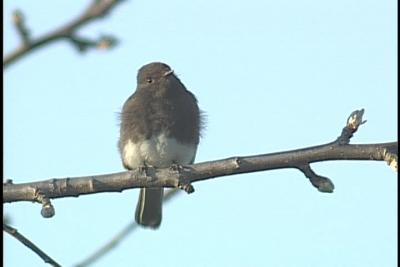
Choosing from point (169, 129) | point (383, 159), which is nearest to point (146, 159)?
point (169, 129)

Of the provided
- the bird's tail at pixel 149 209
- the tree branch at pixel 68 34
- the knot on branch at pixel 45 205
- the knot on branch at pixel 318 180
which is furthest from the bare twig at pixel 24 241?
the bird's tail at pixel 149 209

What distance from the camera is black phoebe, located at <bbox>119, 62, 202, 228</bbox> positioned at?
5.94m

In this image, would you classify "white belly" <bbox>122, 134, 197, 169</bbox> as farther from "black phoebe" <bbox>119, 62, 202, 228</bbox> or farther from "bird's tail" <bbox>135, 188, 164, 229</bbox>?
"bird's tail" <bbox>135, 188, 164, 229</bbox>

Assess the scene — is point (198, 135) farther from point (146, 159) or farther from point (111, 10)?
point (111, 10)

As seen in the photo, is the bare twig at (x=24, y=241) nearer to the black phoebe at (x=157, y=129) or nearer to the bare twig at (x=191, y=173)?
the bare twig at (x=191, y=173)

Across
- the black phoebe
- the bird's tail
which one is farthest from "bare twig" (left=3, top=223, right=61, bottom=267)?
the bird's tail

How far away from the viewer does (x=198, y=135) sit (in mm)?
6223

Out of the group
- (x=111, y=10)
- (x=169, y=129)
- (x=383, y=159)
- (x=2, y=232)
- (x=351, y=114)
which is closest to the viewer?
(x=111, y=10)

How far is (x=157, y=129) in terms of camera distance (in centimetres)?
594

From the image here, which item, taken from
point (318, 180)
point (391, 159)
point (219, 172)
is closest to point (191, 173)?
point (219, 172)

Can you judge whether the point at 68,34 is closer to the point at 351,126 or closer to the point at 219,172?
the point at 219,172

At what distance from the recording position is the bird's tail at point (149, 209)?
6.23 meters

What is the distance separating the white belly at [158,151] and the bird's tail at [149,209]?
43 cm

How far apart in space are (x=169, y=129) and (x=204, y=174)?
244 cm
